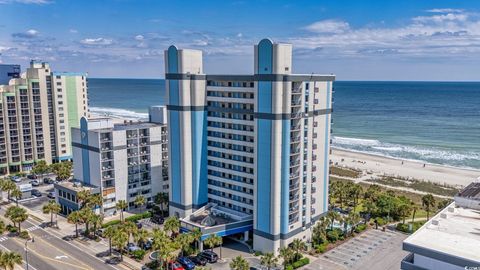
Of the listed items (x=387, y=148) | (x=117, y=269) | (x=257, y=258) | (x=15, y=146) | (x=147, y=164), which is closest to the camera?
(x=117, y=269)

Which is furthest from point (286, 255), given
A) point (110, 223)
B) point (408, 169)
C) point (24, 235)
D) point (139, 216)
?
point (408, 169)

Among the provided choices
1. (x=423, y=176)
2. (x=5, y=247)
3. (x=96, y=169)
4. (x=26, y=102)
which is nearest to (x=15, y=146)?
(x=26, y=102)

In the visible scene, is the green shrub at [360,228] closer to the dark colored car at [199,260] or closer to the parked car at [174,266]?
the dark colored car at [199,260]

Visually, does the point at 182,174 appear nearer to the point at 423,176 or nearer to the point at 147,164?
the point at 147,164

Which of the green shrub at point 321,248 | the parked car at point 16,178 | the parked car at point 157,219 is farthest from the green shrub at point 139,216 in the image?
the parked car at point 16,178

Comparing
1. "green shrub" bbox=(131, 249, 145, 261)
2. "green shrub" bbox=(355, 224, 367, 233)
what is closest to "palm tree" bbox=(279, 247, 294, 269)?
"green shrub" bbox=(355, 224, 367, 233)
